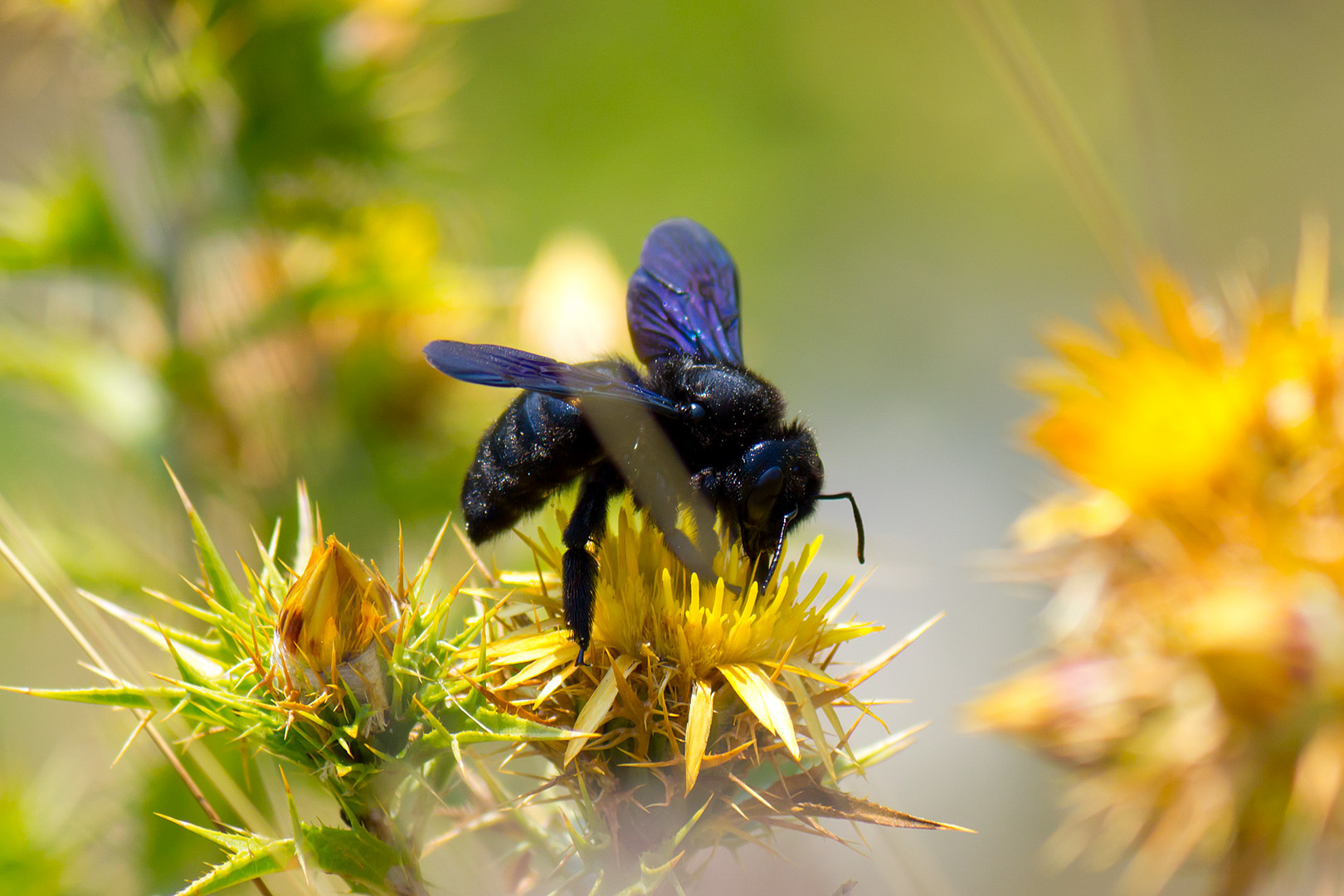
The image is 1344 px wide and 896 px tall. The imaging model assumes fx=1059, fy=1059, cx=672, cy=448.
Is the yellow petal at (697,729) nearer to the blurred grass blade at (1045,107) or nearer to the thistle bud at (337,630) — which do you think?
the thistle bud at (337,630)

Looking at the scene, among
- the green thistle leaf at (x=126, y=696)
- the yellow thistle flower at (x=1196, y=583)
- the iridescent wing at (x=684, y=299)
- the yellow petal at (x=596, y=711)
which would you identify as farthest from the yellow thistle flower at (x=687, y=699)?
the yellow thistle flower at (x=1196, y=583)

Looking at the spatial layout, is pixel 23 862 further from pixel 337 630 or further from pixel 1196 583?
pixel 1196 583

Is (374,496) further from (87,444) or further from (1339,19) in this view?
(1339,19)

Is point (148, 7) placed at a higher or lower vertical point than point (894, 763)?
higher

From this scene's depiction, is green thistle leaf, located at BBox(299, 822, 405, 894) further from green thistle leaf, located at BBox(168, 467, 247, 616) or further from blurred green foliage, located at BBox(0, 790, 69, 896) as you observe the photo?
blurred green foliage, located at BBox(0, 790, 69, 896)

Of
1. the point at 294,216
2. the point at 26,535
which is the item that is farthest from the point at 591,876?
the point at 294,216

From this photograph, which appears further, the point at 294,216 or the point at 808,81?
the point at 808,81
